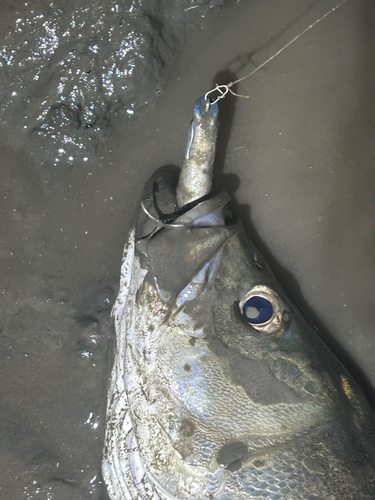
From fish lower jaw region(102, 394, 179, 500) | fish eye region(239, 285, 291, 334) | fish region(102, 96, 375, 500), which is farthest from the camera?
fish lower jaw region(102, 394, 179, 500)

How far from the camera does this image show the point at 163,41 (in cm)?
291

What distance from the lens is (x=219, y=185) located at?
2914 mm

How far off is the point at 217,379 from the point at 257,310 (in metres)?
0.39

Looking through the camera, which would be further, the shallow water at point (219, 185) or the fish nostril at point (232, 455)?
the shallow water at point (219, 185)

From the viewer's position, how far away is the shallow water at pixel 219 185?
273 centimetres

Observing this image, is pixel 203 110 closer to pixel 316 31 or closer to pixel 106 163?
pixel 106 163

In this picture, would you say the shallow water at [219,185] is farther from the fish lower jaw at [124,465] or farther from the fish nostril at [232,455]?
the fish nostril at [232,455]

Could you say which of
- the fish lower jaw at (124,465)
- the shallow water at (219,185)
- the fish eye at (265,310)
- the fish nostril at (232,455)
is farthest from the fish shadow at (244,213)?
the fish lower jaw at (124,465)

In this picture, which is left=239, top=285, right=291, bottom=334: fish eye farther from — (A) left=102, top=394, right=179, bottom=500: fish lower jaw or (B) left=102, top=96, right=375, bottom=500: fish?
(A) left=102, top=394, right=179, bottom=500: fish lower jaw

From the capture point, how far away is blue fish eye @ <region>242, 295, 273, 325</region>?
2.09 metres

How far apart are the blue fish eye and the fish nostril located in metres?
0.57

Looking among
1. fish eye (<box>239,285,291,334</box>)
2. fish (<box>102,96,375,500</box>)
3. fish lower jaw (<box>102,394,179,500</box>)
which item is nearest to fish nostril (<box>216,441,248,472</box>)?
fish (<box>102,96,375,500</box>)

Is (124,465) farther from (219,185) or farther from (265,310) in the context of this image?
(219,185)

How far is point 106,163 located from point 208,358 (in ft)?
5.30
